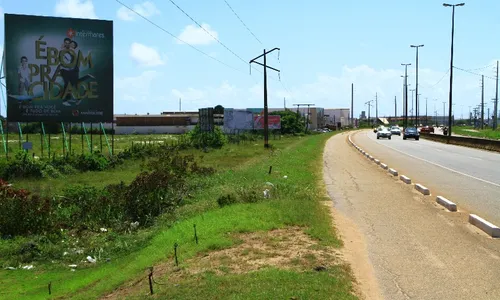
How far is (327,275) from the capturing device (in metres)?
6.40

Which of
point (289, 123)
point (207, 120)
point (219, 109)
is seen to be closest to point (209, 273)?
point (207, 120)

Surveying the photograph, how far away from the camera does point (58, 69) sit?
26109 mm

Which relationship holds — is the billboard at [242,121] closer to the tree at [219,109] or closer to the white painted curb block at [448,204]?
the tree at [219,109]

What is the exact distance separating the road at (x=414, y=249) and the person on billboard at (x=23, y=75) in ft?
58.1

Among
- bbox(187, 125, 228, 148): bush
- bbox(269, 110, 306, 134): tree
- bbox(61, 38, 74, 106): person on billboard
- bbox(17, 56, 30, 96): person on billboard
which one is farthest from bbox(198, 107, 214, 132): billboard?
bbox(269, 110, 306, 134): tree

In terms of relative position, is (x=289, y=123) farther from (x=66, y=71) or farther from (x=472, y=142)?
(x=66, y=71)

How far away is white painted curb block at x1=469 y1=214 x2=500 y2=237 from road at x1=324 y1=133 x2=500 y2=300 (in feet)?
0.47

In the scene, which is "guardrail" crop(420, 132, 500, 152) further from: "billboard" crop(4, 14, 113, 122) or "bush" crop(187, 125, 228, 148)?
"billboard" crop(4, 14, 113, 122)

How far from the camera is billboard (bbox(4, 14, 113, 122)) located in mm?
25453

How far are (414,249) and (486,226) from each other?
2206 millimetres

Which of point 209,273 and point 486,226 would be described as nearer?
point 209,273

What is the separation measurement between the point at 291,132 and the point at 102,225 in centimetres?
7839

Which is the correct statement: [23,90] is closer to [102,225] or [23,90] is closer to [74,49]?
[74,49]

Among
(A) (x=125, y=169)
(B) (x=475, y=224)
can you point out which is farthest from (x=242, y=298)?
(A) (x=125, y=169)
